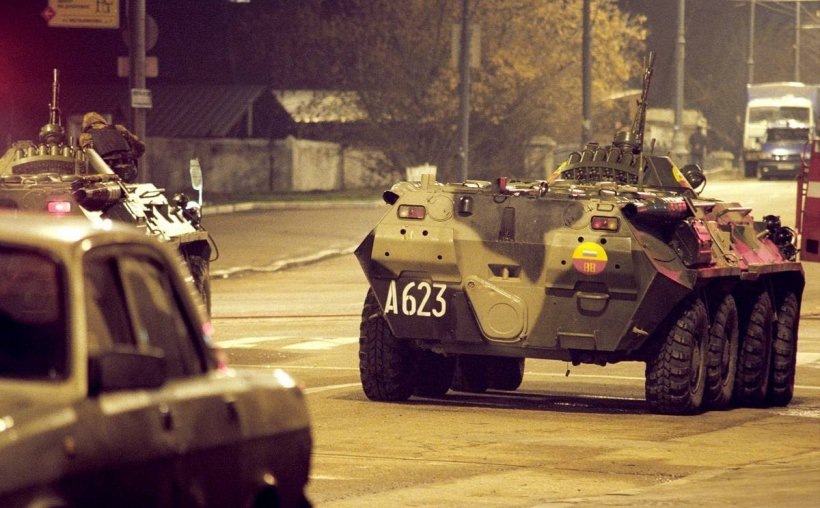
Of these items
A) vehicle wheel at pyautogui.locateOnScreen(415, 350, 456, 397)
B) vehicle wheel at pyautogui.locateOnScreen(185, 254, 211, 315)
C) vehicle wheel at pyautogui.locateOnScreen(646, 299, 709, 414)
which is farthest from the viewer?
vehicle wheel at pyautogui.locateOnScreen(185, 254, 211, 315)

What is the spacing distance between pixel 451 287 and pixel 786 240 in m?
3.50

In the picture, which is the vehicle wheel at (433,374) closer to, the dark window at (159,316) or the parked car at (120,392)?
the parked car at (120,392)

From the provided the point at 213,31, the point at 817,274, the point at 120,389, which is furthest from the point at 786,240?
the point at 213,31

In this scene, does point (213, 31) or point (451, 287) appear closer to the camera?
point (451, 287)

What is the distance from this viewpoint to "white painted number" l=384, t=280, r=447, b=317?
14719 mm

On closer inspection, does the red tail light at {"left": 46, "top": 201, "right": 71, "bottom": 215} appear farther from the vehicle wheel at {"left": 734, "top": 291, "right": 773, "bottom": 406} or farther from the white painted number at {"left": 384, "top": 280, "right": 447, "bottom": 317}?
the vehicle wheel at {"left": 734, "top": 291, "right": 773, "bottom": 406}

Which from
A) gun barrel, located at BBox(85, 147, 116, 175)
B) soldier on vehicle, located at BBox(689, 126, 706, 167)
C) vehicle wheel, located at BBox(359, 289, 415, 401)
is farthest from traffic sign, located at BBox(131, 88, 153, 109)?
soldier on vehicle, located at BBox(689, 126, 706, 167)

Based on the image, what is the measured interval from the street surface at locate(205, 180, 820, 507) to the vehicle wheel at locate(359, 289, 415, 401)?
14cm

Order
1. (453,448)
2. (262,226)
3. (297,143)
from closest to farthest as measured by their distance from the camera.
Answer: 1. (453,448)
2. (262,226)
3. (297,143)

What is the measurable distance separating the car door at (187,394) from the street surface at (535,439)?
3.45 metres

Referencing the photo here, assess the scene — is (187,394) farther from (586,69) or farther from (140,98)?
(586,69)

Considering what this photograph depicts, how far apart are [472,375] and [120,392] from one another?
10.7 metres

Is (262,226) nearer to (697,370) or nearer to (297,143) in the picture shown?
(297,143)

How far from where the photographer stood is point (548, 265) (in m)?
14.5
